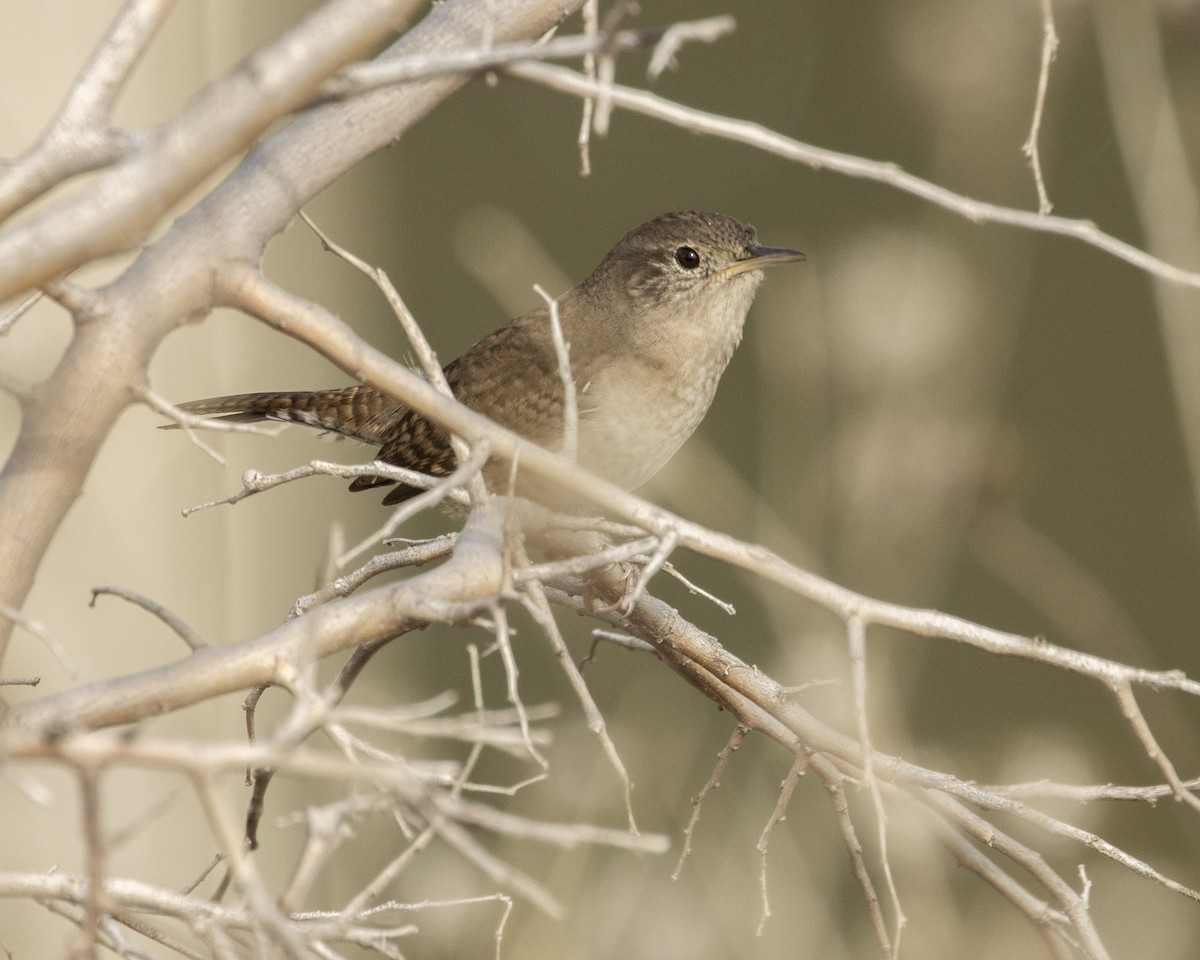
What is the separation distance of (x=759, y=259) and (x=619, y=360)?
0.47 m

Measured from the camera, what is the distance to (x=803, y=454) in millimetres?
4680

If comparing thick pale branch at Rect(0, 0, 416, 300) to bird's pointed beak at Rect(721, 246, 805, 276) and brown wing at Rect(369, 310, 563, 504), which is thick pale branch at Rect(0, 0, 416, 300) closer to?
brown wing at Rect(369, 310, 563, 504)

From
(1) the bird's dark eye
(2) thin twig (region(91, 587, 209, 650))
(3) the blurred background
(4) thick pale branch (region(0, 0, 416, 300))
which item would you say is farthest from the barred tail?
(4) thick pale branch (region(0, 0, 416, 300))

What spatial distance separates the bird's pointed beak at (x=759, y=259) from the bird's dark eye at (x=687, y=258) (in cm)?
8

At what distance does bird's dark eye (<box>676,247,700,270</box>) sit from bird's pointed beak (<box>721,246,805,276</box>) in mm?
79

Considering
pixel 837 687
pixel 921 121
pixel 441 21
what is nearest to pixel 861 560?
pixel 837 687

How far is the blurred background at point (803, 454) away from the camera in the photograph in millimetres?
3854

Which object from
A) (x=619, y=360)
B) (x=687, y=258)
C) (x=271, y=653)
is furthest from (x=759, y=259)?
(x=271, y=653)

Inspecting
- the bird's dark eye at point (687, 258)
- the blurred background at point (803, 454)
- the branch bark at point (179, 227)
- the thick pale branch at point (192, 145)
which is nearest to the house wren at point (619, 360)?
the bird's dark eye at point (687, 258)

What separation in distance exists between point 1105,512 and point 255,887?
437 centimetres

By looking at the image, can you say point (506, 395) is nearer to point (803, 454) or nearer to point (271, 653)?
point (803, 454)

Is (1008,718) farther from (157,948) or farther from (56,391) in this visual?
(56,391)

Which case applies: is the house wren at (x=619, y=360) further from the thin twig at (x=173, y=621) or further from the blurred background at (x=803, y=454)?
the thin twig at (x=173, y=621)

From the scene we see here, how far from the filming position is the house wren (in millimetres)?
3311
